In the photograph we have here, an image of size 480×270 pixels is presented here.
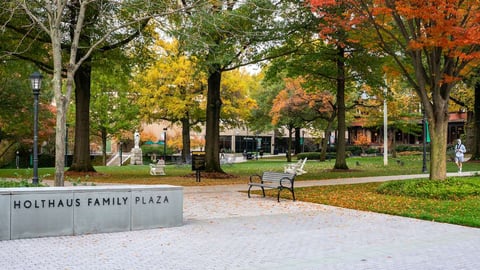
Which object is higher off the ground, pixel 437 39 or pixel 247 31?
pixel 247 31

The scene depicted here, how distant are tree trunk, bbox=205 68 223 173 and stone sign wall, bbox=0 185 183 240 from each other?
47.0 ft

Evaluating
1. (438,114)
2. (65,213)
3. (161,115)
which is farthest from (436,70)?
(161,115)

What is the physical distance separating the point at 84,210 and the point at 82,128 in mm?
16766

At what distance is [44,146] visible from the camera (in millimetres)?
51938

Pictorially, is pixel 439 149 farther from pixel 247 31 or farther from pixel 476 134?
pixel 476 134

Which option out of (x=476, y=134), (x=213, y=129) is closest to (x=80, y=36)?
(x=213, y=129)

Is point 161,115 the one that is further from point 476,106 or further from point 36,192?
point 36,192

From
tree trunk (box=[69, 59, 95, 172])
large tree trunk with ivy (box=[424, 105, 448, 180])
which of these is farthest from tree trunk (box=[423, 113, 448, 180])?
tree trunk (box=[69, 59, 95, 172])

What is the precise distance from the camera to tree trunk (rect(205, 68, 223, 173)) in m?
25.0

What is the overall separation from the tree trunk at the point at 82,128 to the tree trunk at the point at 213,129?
608 centimetres

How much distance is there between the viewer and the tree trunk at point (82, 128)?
25.2 m

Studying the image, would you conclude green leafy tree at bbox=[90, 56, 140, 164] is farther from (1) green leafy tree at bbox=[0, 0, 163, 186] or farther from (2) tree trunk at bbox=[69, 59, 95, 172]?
(1) green leafy tree at bbox=[0, 0, 163, 186]

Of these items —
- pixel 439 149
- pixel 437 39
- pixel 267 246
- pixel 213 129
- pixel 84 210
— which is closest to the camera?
pixel 267 246

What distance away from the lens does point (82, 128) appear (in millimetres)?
25453
